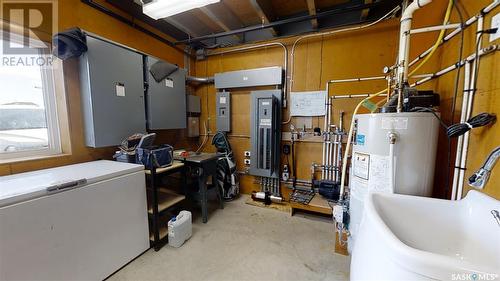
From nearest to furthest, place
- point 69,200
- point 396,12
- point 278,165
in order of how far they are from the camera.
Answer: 1. point 69,200
2. point 396,12
3. point 278,165

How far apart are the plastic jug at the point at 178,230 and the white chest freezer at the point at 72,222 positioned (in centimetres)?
22

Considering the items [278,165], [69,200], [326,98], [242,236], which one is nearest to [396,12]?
[326,98]

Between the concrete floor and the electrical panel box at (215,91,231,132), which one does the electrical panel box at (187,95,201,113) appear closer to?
the electrical panel box at (215,91,231,132)


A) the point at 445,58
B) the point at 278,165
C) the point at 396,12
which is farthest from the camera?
the point at 278,165

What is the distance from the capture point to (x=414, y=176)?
1230mm

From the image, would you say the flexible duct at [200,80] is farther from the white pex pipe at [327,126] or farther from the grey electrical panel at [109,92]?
the white pex pipe at [327,126]

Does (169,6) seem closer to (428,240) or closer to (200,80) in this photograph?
(200,80)

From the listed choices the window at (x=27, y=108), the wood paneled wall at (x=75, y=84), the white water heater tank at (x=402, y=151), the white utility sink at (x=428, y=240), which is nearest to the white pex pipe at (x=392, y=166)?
the white water heater tank at (x=402, y=151)

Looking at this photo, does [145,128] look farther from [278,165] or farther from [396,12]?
[396,12]

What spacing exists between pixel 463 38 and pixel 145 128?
113 inches

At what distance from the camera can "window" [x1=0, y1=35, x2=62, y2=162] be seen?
1.58 metres

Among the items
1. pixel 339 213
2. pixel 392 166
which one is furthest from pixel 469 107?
pixel 339 213

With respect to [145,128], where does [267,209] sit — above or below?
below

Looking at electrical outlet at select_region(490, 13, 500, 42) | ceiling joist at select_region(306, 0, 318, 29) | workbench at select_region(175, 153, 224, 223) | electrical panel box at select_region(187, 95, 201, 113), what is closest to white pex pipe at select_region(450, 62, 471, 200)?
electrical outlet at select_region(490, 13, 500, 42)
